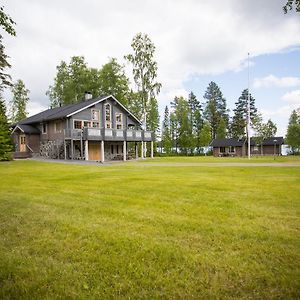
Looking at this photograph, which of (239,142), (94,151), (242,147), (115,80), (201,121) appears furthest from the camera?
(201,121)

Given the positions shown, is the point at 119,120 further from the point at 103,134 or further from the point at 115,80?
the point at 115,80

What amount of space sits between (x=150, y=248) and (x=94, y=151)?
93.7 ft

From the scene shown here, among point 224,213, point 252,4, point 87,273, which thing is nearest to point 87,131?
point 252,4

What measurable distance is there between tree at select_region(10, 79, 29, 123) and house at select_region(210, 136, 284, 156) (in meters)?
40.2

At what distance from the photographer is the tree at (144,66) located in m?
37.7

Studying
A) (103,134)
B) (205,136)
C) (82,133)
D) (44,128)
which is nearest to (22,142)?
(44,128)

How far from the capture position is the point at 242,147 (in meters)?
55.7

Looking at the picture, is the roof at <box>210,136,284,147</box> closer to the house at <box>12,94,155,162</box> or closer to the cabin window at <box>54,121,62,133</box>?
the house at <box>12,94,155,162</box>

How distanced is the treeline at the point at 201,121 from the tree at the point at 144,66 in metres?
23.7

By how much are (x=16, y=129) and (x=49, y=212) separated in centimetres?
3216

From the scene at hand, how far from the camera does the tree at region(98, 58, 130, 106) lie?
47.4 metres

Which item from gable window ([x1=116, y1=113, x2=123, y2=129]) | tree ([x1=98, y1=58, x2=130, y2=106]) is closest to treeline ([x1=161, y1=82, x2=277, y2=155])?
tree ([x1=98, y1=58, x2=130, y2=106])

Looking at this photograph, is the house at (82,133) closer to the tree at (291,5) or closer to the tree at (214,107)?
the tree at (291,5)

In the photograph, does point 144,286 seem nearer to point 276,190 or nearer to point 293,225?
point 293,225
